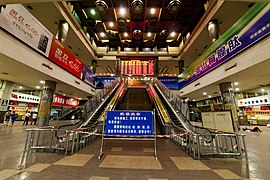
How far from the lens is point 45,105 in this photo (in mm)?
9359

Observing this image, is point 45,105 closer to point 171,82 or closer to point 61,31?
point 61,31

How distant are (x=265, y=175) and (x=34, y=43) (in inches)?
426

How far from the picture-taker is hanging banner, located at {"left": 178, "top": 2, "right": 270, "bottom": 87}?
19.0 ft

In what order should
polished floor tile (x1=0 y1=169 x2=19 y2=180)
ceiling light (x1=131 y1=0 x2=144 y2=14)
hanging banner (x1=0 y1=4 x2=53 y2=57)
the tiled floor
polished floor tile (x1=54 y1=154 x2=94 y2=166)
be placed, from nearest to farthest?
polished floor tile (x1=0 y1=169 x2=19 y2=180) < the tiled floor < polished floor tile (x1=54 y1=154 x2=94 y2=166) < hanging banner (x1=0 y1=4 x2=53 y2=57) < ceiling light (x1=131 y1=0 x2=144 y2=14)

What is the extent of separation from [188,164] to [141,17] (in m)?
16.0

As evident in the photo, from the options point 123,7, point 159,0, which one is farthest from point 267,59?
point 123,7

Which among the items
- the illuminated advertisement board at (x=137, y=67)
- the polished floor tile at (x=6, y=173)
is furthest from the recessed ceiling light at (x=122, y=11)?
the polished floor tile at (x=6, y=173)

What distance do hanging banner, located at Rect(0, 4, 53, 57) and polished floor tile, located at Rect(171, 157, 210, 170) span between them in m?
8.66

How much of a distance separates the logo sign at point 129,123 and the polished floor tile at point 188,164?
1158 mm

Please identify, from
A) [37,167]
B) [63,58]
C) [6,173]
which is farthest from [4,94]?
[37,167]

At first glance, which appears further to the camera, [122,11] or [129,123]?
[122,11]

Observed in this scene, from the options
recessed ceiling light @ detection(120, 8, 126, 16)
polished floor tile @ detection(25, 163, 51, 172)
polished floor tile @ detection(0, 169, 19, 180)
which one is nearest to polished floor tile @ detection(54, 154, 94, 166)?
polished floor tile @ detection(25, 163, 51, 172)

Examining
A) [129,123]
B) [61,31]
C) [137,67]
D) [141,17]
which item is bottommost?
[129,123]

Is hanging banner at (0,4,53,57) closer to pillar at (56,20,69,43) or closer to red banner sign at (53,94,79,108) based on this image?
pillar at (56,20,69,43)
